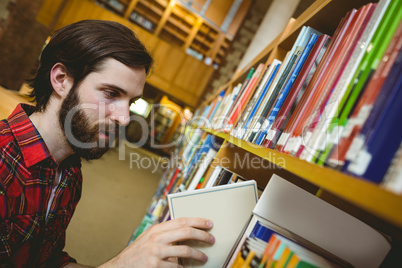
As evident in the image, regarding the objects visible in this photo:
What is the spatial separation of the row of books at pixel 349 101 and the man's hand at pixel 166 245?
0.31m

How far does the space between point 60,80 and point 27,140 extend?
0.40m

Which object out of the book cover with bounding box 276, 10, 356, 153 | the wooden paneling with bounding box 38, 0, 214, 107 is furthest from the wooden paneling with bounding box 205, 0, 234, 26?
the book cover with bounding box 276, 10, 356, 153

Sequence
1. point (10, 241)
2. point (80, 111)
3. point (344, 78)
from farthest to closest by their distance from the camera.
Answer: point (80, 111) → point (10, 241) → point (344, 78)

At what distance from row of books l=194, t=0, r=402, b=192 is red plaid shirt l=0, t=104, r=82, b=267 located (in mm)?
872

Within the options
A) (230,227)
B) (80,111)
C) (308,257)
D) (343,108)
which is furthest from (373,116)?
(80,111)

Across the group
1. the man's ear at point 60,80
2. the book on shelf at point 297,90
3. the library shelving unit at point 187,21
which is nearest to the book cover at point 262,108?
the book on shelf at point 297,90

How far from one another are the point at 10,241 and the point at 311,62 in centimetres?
117

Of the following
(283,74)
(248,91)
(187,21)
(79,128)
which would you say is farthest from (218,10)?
(283,74)

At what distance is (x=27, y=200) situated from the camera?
→ 90 cm

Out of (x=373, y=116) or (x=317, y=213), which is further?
(x=317, y=213)

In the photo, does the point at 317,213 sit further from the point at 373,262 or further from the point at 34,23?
the point at 34,23

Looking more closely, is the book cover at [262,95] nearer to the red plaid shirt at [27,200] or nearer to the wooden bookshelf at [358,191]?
the wooden bookshelf at [358,191]

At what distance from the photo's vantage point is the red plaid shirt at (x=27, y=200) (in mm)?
835

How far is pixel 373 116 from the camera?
361 millimetres
